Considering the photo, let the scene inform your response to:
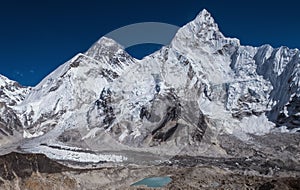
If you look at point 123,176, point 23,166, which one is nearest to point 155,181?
point 123,176

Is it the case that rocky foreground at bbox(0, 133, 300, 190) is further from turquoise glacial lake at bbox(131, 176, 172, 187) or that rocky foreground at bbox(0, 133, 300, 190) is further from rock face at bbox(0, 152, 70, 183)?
turquoise glacial lake at bbox(131, 176, 172, 187)

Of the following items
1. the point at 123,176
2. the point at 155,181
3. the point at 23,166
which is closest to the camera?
the point at 23,166

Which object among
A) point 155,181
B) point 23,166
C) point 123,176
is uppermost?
point 23,166

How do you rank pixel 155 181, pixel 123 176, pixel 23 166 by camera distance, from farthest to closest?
pixel 123 176, pixel 155 181, pixel 23 166

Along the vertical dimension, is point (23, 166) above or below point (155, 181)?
above

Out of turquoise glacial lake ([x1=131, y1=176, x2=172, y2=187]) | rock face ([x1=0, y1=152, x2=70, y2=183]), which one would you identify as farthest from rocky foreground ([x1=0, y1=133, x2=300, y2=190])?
turquoise glacial lake ([x1=131, y1=176, x2=172, y2=187])

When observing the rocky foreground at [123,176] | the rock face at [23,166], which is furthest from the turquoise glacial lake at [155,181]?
the rock face at [23,166]

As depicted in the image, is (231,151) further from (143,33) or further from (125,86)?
(143,33)

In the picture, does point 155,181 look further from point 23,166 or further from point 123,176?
point 23,166

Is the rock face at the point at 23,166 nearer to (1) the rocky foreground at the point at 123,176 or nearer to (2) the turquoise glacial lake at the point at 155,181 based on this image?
(1) the rocky foreground at the point at 123,176

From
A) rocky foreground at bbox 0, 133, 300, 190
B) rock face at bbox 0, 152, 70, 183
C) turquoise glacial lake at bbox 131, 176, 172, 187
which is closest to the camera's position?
rocky foreground at bbox 0, 133, 300, 190

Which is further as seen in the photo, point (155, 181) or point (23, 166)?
point (155, 181)
